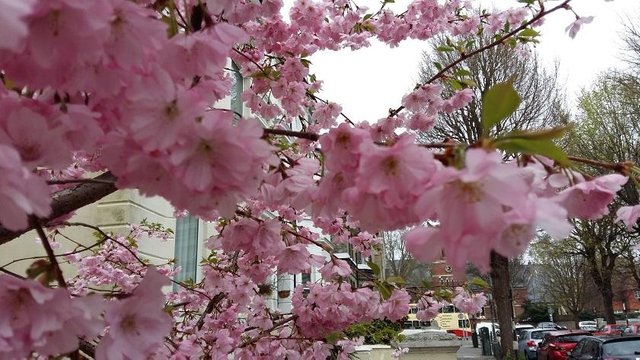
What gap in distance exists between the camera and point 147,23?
947 mm

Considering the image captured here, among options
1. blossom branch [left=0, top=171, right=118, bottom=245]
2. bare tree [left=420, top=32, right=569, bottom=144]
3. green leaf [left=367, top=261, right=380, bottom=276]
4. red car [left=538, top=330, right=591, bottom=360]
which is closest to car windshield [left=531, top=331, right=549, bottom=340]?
red car [left=538, top=330, right=591, bottom=360]

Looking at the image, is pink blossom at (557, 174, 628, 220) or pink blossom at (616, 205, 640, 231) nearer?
pink blossom at (557, 174, 628, 220)

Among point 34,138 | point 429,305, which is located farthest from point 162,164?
point 429,305

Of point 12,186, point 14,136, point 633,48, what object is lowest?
point 12,186

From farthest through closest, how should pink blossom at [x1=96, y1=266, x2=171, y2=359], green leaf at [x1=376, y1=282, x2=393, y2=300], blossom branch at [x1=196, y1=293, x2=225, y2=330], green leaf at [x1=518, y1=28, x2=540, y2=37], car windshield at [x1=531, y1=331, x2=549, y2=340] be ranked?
car windshield at [x1=531, y1=331, x2=549, y2=340], blossom branch at [x1=196, y1=293, x2=225, y2=330], green leaf at [x1=518, y1=28, x2=540, y2=37], green leaf at [x1=376, y1=282, x2=393, y2=300], pink blossom at [x1=96, y1=266, x2=171, y2=359]

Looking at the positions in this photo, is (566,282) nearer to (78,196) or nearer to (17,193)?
(78,196)

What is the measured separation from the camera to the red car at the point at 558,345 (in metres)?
13.4

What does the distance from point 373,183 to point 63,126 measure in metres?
0.61

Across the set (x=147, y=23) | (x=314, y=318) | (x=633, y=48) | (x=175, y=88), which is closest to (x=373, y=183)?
(x=175, y=88)

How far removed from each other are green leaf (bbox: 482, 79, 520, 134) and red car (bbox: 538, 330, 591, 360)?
14301 millimetres

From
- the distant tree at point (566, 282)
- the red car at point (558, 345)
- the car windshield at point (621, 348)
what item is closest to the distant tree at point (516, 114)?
the red car at point (558, 345)

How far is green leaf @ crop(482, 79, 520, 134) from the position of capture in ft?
3.14

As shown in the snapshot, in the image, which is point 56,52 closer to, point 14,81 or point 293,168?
point 14,81

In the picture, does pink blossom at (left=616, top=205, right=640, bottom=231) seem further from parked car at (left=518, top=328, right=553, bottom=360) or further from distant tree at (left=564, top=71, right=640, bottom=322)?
parked car at (left=518, top=328, right=553, bottom=360)
